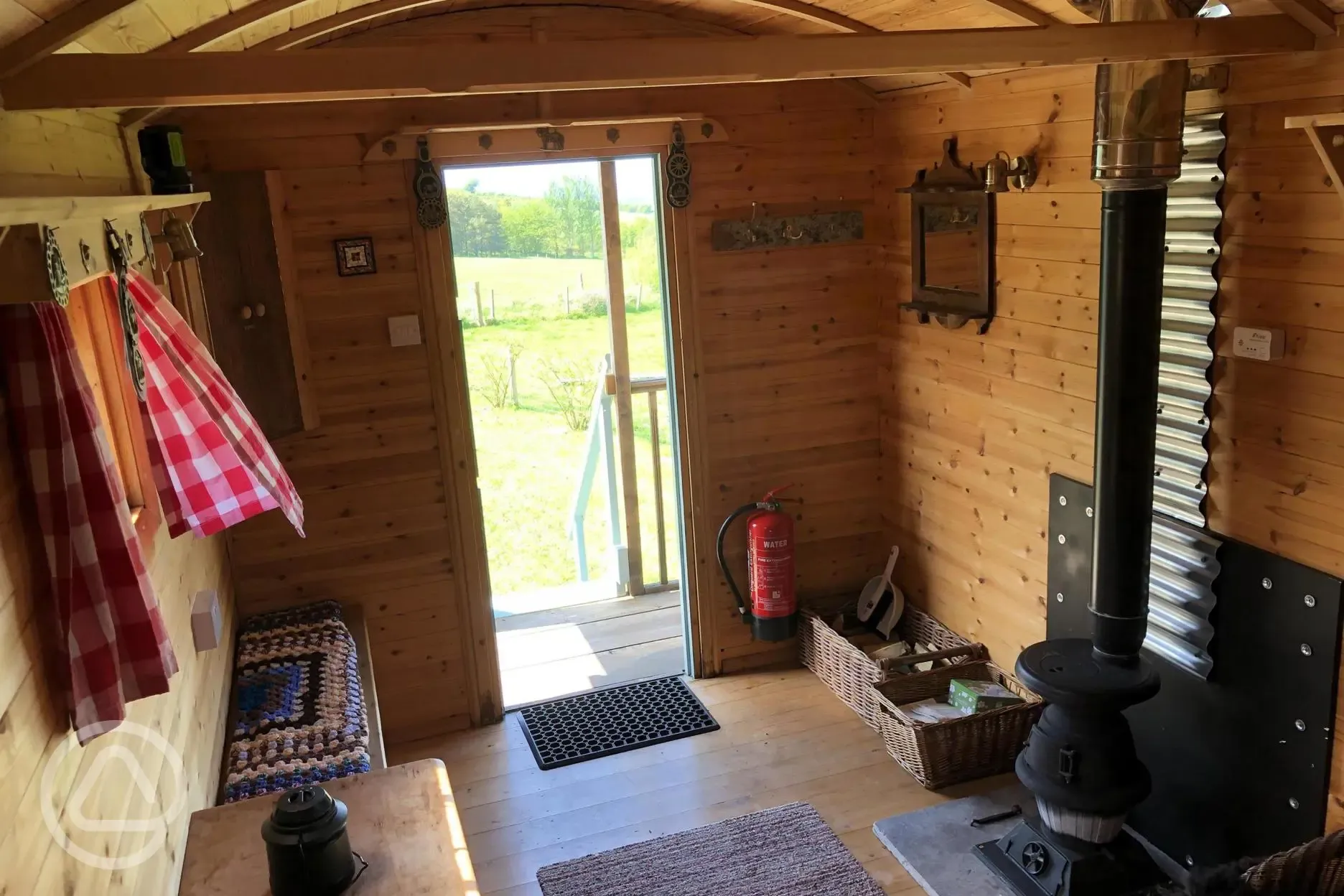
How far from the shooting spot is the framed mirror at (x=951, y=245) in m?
3.54

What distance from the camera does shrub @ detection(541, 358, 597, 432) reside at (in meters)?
6.55

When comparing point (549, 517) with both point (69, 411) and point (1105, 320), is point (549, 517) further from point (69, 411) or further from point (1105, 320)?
point (69, 411)

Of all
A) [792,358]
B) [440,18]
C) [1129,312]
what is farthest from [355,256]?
[1129,312]

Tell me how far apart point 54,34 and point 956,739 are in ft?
10.2

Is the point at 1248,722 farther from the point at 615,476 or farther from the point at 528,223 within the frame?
the point at 528,223

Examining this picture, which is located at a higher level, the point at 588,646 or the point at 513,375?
the point at 513,375

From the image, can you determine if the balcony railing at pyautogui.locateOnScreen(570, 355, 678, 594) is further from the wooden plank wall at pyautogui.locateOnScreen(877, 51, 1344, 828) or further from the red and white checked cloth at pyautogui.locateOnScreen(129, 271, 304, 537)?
the red and white checked cloth at pyautogui.locateOnScreen(129, 271, 304, 537)

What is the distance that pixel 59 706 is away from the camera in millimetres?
1503

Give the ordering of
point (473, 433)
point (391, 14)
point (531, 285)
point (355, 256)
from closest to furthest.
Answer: point (391, 14), point (355, 256), point (473, 433), point (531, 285)

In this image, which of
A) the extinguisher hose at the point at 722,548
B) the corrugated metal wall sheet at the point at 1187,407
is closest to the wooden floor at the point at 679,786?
the extinguisher hose at the point at 722,548

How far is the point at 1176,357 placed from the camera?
284cm

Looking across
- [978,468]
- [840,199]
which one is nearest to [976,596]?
[978,468]

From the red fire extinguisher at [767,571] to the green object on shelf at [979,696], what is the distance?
790mm

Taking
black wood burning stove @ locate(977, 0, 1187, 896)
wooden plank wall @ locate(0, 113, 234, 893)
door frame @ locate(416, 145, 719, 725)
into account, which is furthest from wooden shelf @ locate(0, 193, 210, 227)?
black wood burning stove @ locate(977, 0, 1187, 896)
